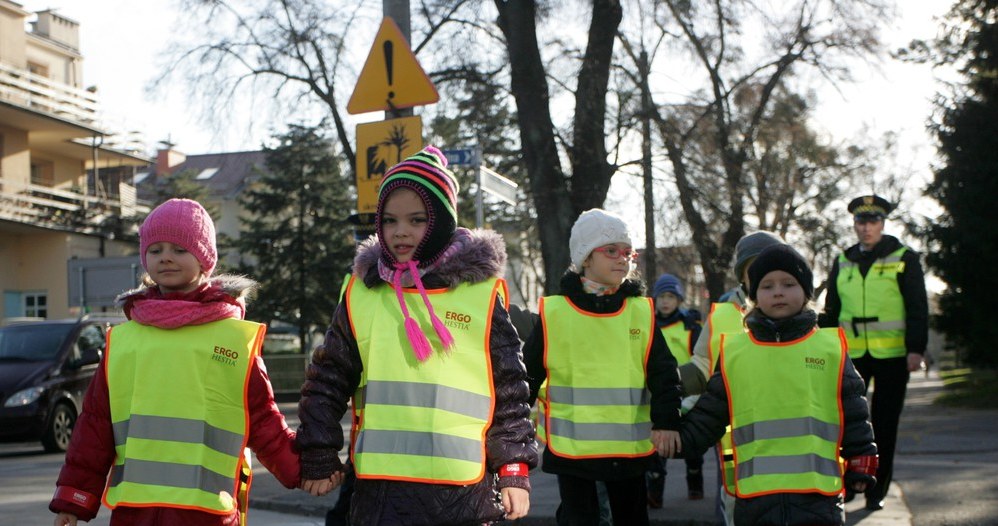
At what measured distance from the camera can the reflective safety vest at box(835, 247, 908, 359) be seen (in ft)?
25.4

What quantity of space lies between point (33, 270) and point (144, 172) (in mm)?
32754

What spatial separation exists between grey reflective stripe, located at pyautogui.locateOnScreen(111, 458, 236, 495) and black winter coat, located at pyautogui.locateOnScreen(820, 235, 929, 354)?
4.81 m

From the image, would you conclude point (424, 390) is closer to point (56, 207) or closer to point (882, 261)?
point (882, 261)

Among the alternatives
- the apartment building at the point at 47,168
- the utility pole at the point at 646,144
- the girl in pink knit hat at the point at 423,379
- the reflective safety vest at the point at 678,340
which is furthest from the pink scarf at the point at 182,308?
the apartment building at the point at 47,168

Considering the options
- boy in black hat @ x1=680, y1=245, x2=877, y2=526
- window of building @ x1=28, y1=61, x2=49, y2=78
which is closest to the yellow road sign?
boy in black hat @ x1=680, y1=245, x2=877, y2=526

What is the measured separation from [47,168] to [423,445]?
40632 millimetres

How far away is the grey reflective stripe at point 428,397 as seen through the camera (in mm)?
3643

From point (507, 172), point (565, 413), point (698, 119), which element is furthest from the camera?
point (507, 172)

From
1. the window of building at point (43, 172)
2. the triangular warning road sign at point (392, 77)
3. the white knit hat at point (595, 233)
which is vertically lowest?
the white knit hat at point (595, 233)

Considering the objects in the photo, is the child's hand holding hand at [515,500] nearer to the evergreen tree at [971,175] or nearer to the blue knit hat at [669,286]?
the blue knit hat at [669,286]

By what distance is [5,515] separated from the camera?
8.48 meters

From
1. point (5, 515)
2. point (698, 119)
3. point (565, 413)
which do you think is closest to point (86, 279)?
point (698, 119)

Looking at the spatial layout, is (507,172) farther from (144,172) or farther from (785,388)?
(144,172)

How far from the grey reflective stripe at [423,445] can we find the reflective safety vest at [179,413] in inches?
23.4
